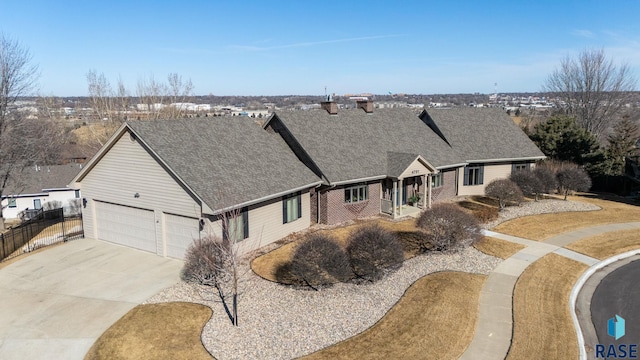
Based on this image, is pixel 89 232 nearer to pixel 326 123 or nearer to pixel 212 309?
pixel 212 309

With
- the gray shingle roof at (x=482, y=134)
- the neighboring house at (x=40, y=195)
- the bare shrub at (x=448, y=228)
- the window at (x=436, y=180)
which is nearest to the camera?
the bare shrub at (x=448, y=228)

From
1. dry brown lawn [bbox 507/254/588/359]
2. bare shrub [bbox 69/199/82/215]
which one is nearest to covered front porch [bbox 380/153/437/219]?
dry brown lawn [bbox 507/254/588/359]

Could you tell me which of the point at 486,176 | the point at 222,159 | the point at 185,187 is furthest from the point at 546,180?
the point at 185,187

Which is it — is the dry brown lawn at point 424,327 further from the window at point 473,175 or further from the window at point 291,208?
the window at point 473,175

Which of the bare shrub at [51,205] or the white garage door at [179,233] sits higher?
the white garage door at [179,233]

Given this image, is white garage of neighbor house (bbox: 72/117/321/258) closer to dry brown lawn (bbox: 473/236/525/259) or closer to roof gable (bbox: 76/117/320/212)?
roof gable (bbox: 76/117/320/212)

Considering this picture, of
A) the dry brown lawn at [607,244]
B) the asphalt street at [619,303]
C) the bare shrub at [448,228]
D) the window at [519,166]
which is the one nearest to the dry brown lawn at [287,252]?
the bare shrub at [448,228]
